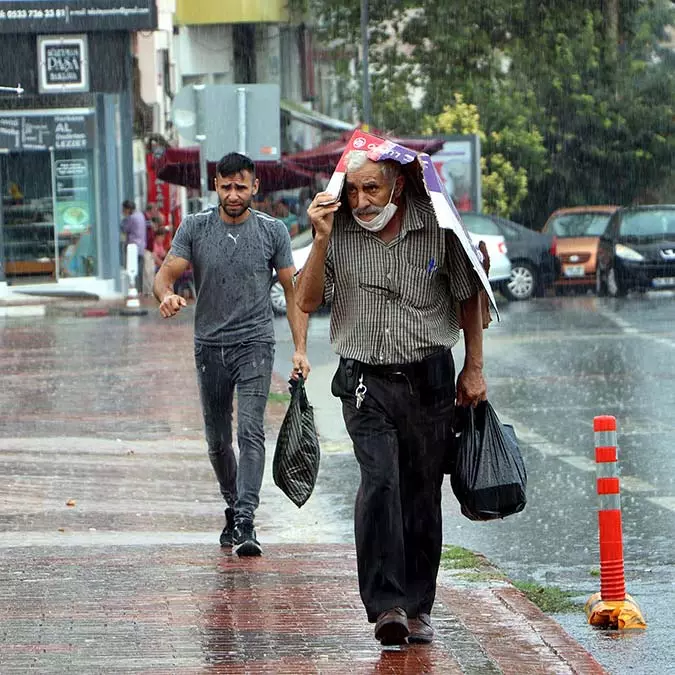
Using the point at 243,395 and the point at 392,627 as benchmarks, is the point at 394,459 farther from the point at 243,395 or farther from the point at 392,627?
the point at 243,395

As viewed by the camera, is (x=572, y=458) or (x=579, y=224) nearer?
(x=572, y=458)

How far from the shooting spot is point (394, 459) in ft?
20.4

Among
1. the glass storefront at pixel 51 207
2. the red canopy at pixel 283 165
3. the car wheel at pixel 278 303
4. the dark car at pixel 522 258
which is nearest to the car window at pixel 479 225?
the dark car at pixel 522 258

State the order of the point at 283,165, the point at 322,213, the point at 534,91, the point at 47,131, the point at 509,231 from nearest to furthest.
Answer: the point at 322,213 < the point at 509,231 < the point at 47,131 < the point at 283,165 < the point at 534,91

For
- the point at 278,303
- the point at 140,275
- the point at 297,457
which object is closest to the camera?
the point at 297,457

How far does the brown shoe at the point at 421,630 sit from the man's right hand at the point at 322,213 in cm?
140

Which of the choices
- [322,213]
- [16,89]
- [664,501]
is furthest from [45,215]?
[322,213]

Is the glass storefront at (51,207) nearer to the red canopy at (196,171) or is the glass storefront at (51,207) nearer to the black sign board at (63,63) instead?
the black sign board at (63,63)

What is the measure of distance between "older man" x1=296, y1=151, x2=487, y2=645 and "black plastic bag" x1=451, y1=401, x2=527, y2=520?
74 mm

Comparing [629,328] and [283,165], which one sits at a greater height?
[283,165]

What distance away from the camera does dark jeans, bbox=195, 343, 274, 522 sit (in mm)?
8344

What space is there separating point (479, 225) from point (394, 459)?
25603 millimetres

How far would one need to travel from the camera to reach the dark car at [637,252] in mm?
30406

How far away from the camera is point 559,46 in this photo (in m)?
48.9
